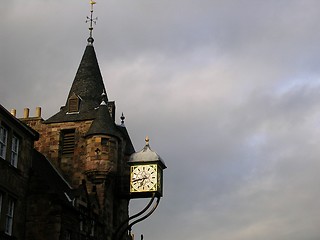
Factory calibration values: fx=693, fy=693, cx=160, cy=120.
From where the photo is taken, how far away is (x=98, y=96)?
4444cm

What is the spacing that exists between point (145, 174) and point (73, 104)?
743cm

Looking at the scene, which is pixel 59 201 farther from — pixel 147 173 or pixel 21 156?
pixel 147 173

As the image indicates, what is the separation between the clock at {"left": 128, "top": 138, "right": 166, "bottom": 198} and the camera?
39.1 m

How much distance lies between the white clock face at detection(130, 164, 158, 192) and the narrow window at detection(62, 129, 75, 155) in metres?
4.65

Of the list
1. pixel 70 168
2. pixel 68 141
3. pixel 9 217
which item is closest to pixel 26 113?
pixel 68 141

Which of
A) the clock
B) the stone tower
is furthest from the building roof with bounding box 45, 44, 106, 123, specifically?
the clock

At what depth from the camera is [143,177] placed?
39438mm

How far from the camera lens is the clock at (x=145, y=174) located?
3909cm

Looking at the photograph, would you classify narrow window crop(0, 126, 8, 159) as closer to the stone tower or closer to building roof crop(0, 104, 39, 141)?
building roof crop(0, 104, 39, 141)

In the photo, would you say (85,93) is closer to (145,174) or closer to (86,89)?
(86,89)

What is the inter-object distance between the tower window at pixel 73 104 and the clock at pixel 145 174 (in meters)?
5.77

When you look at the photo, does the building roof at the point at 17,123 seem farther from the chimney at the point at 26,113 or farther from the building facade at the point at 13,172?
the chimney at the point at 26,113

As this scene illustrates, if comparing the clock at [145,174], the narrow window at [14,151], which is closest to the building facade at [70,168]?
the narrow window at [14,151]

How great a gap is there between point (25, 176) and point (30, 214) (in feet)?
5.89
